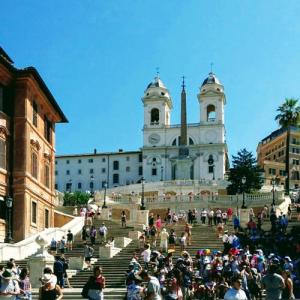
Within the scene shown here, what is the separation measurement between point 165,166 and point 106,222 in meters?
73.6

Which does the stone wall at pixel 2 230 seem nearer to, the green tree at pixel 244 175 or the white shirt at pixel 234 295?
the white shirt at pixel 234 295

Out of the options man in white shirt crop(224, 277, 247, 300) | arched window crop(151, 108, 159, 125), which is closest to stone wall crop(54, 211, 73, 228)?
man in white shirt crop(224, 277, 247, 300)

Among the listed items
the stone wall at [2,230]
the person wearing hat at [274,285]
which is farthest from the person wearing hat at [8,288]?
the stone wall at [2,230]

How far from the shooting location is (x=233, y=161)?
97375mm

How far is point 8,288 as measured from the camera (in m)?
17.1

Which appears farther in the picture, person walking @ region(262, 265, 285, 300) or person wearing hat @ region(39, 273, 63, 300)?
person walking @ region(262, 265, 285, 300)

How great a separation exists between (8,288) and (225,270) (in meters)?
9.06

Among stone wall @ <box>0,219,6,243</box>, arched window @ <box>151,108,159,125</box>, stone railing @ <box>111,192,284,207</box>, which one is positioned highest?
Result: arched window @ <box>151,108,159,125</box>

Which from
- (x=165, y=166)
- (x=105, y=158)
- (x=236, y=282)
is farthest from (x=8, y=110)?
(x=105, y=158)

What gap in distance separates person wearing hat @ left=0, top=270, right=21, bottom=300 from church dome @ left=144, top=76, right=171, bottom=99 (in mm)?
115053

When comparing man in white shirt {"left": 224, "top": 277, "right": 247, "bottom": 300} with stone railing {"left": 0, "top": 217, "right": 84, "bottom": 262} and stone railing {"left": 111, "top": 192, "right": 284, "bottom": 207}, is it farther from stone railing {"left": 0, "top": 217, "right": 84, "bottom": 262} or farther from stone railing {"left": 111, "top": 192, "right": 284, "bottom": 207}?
stone railing {"left": 111, "top": 192, "right": 284, "bottom": 207}

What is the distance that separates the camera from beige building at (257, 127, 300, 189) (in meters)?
140

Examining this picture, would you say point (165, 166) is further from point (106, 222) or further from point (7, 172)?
point (7, 172)

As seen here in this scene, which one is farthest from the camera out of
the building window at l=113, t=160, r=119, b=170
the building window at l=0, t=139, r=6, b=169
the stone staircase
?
the building window at l=113, t=160, r=119, b=170
